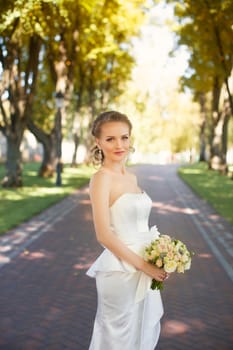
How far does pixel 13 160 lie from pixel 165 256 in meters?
19.6

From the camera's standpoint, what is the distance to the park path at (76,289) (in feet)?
17.7

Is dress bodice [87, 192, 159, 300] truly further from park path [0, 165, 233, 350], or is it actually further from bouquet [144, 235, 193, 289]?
park path [0, 165, 233, 350]

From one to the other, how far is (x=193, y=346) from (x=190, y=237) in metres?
6.48

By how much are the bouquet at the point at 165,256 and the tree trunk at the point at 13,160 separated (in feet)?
62.7

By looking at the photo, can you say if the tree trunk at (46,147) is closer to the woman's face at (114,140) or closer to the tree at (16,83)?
the tree at (16,83)

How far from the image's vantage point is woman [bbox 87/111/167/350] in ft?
10.4

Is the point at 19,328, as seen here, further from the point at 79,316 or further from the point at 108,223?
the point at 108,223

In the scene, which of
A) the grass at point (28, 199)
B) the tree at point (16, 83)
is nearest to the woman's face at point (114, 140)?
the grass at point (28, 199)

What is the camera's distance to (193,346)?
5145mm

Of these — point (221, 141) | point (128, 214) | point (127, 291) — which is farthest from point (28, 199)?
point (221, 141)

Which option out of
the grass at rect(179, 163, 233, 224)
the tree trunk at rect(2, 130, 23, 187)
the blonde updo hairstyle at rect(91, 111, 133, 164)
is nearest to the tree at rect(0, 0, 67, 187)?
the tree trunk at rect(2, 130, 23, 187)

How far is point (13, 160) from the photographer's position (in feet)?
72.8

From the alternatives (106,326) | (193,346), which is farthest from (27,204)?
(106,326)

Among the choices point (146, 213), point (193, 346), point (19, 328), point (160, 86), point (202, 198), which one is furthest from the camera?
point (160, 86)
